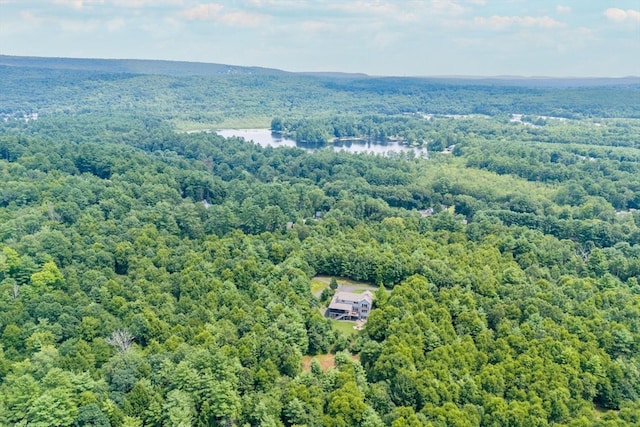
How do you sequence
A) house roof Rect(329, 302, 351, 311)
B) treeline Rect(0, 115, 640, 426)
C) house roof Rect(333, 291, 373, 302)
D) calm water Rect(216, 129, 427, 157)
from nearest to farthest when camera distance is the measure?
1. treeline Rect(0, 115, 640, 426)
2. house roof Rect(329, 302, 351, 311)
3. house roof Rect(333, 291, 373, 302)
4. calm water Rect(216, 129, 427, 157)

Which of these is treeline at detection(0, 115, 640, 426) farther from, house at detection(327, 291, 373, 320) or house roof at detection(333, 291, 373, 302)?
house roof at detection(333, 291, 373, 302)

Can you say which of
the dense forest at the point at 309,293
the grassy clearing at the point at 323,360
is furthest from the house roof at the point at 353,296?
the grassy clearing at the point at 323,360

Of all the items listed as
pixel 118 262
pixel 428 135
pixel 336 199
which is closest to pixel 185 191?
pixel 336 199

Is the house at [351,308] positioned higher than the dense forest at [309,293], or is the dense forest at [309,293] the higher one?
the dense forest at [309,293]

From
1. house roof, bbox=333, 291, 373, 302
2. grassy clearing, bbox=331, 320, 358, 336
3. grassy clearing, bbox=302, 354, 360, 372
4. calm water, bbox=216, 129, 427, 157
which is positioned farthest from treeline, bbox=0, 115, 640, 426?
calm water, bbox=216, 129, 427, 157

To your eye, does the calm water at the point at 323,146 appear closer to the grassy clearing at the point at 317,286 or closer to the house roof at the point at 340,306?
the grassy clearing at the point at 317,286
